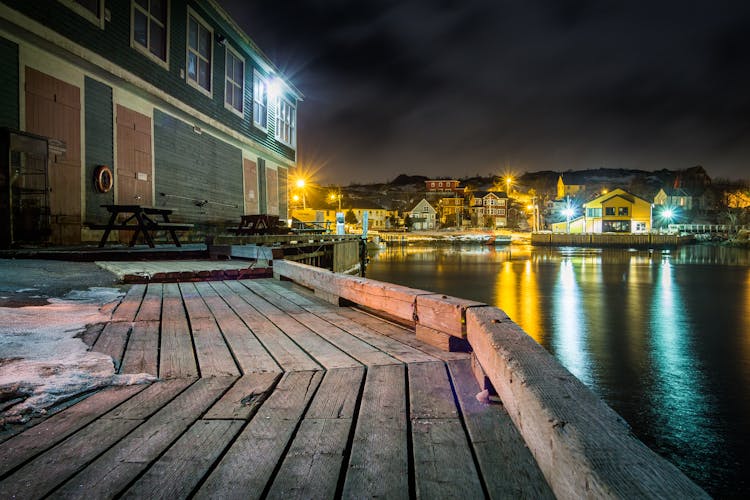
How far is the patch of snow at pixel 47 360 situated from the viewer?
2355 millimetres

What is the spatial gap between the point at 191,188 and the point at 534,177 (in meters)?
200

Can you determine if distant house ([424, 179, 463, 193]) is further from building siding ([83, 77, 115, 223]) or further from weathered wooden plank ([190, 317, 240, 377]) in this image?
weathered wooden plank ([190, 317, 240, 377])

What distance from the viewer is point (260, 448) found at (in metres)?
1.86

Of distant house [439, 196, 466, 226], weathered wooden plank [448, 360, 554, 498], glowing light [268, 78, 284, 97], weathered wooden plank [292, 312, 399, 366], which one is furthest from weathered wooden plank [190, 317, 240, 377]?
distant house [439, 196, 466, 226]

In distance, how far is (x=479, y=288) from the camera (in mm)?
22719

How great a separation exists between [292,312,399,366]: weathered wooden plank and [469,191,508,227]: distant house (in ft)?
318

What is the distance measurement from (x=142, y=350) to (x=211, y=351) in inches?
18.7

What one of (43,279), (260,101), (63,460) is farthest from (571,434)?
(260,101)

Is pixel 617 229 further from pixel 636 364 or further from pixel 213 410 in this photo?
pixel 213 410

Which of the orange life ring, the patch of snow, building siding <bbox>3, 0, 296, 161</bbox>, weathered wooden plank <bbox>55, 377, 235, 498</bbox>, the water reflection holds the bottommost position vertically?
the water reflection

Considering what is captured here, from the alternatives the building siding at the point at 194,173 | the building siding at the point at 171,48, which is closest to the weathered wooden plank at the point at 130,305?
the building siding at the point at 171,48

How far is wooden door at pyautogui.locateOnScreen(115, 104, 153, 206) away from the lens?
12.2 meters

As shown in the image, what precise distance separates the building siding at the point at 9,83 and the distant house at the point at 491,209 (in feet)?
309

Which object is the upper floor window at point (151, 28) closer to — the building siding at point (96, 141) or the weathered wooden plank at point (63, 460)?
the building siding at point (96, 141)
